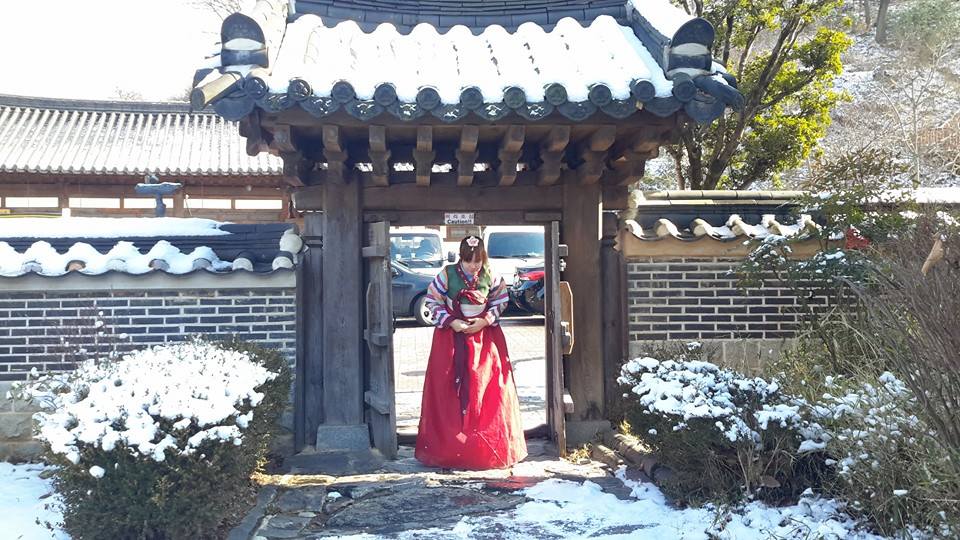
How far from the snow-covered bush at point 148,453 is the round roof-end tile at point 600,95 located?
2.82m

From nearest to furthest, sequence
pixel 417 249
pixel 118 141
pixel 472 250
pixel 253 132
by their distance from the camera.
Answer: pixel 253 132 < pixel 472 250 < pixel 417 249 < pixel 118 141

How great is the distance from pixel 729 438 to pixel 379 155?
3187mm

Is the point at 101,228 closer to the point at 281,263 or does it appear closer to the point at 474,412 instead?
the point at 281,263

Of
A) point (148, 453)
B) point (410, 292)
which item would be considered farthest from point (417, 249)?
point (148, 453)

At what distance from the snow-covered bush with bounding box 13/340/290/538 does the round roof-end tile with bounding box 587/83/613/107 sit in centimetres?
282

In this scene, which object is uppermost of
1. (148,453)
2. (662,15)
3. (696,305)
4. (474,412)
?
(662,15)

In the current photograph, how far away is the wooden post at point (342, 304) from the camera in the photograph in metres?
6.72

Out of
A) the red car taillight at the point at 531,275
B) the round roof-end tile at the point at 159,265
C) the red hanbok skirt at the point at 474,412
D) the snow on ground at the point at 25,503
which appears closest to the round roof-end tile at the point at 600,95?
the red hanbok skirt at the point at 474,412

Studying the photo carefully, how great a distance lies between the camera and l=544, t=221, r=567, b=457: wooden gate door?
6.36 meters

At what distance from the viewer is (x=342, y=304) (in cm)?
676

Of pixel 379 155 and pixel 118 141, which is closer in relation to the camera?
pixel 379 155

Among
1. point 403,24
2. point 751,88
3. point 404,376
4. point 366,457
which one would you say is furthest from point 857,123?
point 366,457

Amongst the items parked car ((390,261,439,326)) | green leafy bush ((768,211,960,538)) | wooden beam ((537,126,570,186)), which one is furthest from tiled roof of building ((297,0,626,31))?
parked car ((390,261,439,326))

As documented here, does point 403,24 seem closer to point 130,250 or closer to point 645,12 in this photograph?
point 645,12
